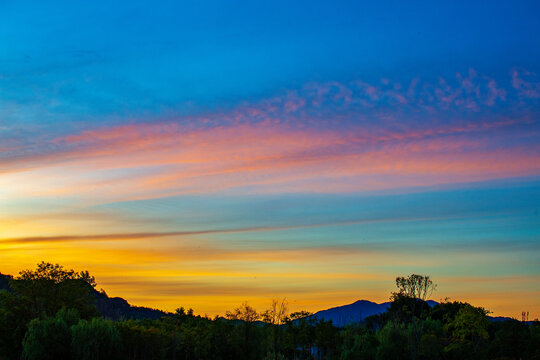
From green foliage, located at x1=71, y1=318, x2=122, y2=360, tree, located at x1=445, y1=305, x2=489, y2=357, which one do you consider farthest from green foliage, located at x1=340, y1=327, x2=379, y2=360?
green foliage, located at x1=71, y1=318, x2=122, y2=360

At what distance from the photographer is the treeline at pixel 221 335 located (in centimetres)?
6544

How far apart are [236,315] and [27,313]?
2831cm

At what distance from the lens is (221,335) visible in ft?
264

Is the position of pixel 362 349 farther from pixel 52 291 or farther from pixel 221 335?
pixel 52 291

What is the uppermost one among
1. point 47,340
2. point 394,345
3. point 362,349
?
point 394,345

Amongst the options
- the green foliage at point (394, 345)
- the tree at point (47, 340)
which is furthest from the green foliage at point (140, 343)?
the green foliage at point (394, 345)

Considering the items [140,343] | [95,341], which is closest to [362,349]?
[140,343]

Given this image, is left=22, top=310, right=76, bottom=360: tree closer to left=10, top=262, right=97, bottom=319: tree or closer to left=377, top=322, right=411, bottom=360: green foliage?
left=10, top=262, right=97, bottom=319: tree

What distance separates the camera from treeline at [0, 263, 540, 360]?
215 feet

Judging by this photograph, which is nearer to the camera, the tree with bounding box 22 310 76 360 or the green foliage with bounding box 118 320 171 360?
the tree with bounding box 22 310 76 360

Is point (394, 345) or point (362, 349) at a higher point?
point (394, 345)

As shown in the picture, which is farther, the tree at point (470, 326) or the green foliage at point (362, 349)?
the green foliage at point (362, 349)

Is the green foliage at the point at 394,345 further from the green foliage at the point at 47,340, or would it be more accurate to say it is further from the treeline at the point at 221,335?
the green foliage at the point at 47,340

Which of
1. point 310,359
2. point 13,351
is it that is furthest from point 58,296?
point 310,359
